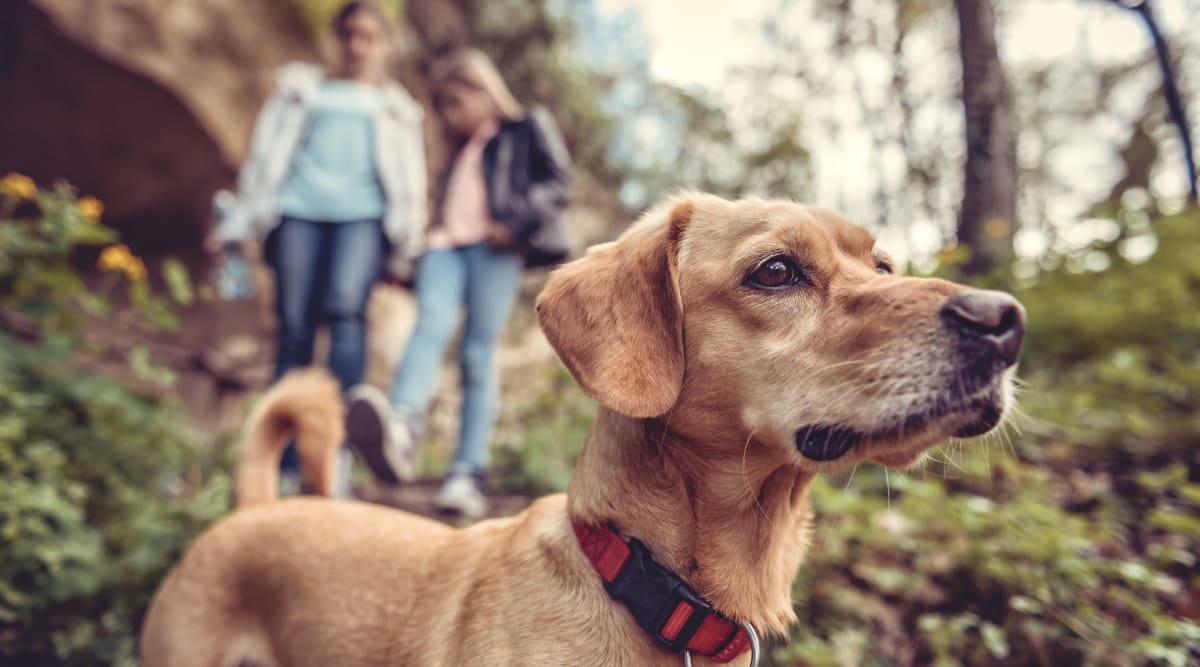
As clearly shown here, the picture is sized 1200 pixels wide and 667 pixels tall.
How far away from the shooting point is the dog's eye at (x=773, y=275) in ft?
5.66

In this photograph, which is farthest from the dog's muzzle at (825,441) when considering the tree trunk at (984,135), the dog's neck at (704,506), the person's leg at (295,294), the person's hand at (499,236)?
the tree trunk at (984,135)

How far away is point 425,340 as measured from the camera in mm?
4215

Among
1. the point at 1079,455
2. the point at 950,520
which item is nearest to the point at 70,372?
the point at 950,520

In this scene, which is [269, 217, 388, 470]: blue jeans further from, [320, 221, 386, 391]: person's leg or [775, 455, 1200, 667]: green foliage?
[775, 455, 1200, 667]: green foliage

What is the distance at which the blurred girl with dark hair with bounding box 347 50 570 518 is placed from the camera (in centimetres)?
398

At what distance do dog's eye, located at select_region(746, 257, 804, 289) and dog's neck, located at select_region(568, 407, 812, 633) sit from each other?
410 mm

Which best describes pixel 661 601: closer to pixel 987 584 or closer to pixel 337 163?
pixel 987 584

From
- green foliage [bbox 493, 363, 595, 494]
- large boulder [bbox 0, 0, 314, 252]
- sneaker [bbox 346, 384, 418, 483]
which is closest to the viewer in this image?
sneaker [bbox 346, 384, 418, 483]

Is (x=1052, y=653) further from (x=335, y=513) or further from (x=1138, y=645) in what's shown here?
(x=335, y=513)

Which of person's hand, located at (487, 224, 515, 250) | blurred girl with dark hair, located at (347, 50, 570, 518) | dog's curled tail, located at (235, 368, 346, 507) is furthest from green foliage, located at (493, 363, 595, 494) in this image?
dog's curled tail, located at (235, 368, 346, 507)

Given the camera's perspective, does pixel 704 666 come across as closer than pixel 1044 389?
Answer: Yes

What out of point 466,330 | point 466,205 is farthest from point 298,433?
point 466,205

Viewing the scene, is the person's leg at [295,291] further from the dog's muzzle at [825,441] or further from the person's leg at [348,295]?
the dog's muzzle at [825,441]

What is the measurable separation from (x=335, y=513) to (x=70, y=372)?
230cm
